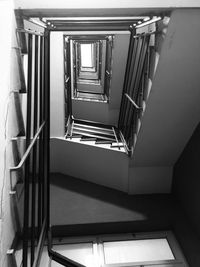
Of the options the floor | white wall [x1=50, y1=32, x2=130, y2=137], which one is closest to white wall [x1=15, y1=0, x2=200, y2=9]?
white wall [x1=50, y1=32, x2=130, y2=137]

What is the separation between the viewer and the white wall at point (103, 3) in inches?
58.9

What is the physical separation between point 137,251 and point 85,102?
327cm

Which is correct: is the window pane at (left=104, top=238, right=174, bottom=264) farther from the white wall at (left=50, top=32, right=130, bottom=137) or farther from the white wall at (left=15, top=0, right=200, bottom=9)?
the white wall at (left=15, top=0, right=200, bottom=9)

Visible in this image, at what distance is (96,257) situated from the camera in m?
2.17

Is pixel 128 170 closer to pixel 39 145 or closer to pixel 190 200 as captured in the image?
pixel 190 200

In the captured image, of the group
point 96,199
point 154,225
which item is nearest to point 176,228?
point 154,225

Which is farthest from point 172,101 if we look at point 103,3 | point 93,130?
point 93,130

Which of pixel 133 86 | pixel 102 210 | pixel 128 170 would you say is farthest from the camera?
pixel 133 86

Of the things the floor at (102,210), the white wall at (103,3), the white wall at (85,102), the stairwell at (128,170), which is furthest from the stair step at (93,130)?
the white wall at (103,3)

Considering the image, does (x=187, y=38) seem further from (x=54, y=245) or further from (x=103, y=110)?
(x=103, y=110)

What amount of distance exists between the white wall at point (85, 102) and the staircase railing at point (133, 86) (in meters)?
0.55

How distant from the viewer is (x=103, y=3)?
1.53 m

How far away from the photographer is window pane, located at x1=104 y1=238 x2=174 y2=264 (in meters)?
2.17

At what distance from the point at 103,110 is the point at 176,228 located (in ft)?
9.20
